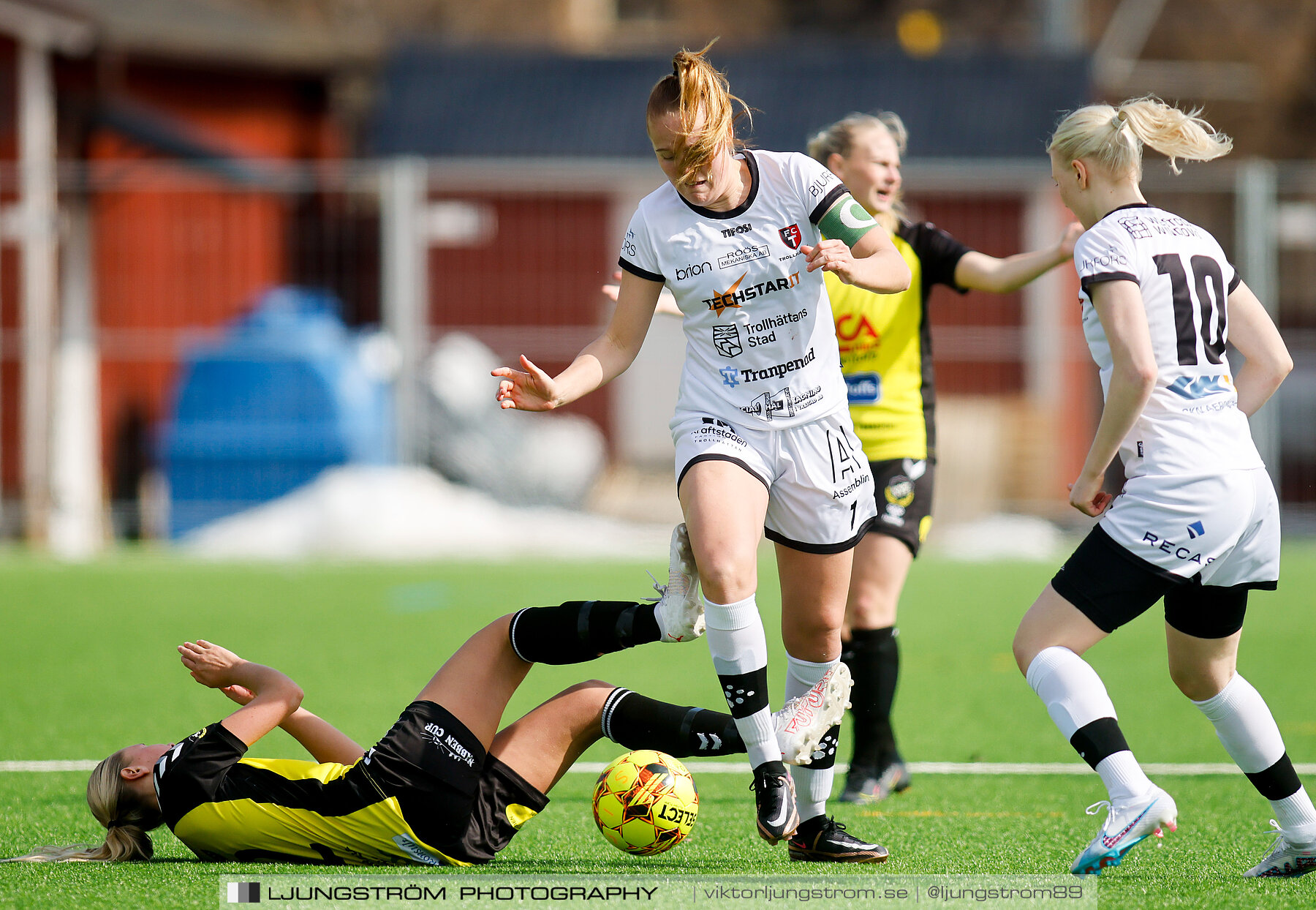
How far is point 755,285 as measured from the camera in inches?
161

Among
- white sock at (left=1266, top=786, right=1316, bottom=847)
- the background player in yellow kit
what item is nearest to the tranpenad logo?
the background player in yellow kit

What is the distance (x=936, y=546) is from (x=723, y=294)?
992 cm

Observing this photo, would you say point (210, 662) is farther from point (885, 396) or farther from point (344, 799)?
point (885, 396)

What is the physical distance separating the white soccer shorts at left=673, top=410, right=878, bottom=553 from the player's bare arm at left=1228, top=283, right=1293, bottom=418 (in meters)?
1.06

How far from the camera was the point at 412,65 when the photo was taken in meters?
18.5

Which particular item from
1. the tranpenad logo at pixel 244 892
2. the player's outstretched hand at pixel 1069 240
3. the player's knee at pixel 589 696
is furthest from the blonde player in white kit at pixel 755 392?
the tranpenad logo at pixel 244 892

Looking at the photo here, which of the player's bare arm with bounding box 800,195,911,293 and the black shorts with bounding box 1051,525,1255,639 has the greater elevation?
the player's bare arm with bounding box 800,195,911,293

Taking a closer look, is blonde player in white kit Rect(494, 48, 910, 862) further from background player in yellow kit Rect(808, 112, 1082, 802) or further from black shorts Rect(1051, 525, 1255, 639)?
background player in yellow kit Rect(808, 112, 1082, 802)

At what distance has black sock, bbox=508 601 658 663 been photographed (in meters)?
3.97

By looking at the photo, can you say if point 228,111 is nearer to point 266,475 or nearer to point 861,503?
point 266,475

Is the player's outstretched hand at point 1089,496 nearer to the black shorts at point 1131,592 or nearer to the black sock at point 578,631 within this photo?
the black shorts at point 1131,592

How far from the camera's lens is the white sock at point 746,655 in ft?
13.1

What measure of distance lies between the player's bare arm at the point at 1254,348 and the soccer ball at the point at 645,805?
1788mm

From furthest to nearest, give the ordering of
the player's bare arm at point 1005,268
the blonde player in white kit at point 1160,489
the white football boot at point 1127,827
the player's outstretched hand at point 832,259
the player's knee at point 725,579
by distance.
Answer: the player's bare arm at point 1005,268, the player's knee at point 725,579, the player's outstretched hand at point 832,259, the blonde player in white kit at point 1160,489, the white football boot at point 1127,827
